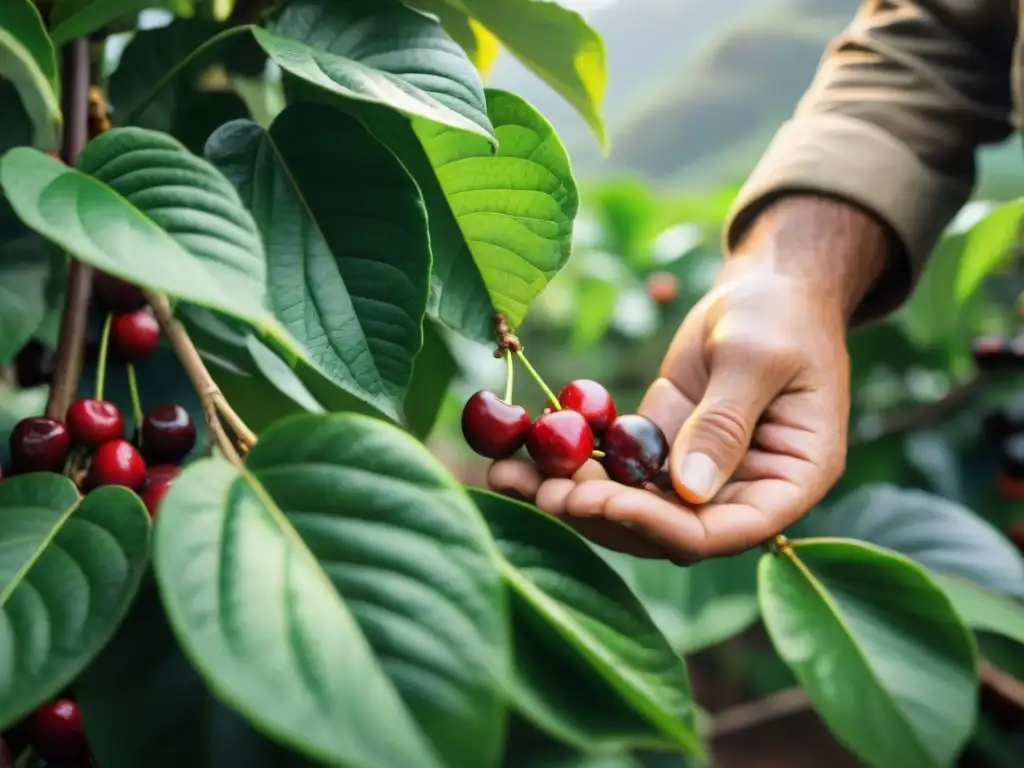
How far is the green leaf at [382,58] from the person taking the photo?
0.38 m

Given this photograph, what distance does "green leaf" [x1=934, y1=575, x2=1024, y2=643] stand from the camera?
67cm

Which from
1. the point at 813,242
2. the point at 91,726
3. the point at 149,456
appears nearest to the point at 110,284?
the point at 149,456

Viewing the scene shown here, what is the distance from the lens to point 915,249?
2.72 ft

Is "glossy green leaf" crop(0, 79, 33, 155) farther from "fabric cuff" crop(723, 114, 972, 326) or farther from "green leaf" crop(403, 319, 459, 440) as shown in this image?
"fabric cuff" crop(723, 114, 972, 326)

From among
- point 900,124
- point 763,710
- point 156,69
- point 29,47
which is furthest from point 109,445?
point 763,710

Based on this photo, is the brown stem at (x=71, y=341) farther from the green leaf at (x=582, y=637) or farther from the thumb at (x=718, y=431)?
the thumb at (x=718, y=431)

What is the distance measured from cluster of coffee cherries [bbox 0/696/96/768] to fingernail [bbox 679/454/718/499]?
0.33 meters

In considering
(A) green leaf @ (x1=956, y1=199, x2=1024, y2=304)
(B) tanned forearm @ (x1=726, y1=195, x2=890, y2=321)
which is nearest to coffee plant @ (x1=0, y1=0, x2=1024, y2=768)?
(B) tanned forearm @ (x1=726, y1=195, x2=890, y2=321)

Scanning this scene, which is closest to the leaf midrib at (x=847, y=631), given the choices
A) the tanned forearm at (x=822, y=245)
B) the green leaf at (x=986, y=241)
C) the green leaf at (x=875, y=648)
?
the green leaf at (x=875, y=648)

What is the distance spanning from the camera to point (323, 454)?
0.33 metres

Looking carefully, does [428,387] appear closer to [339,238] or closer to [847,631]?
[339,238]

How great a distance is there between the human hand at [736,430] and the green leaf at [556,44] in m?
0.19

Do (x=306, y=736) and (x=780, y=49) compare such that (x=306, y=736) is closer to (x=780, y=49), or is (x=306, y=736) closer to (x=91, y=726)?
(x=91, y=726)

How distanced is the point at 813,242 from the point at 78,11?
582mm
